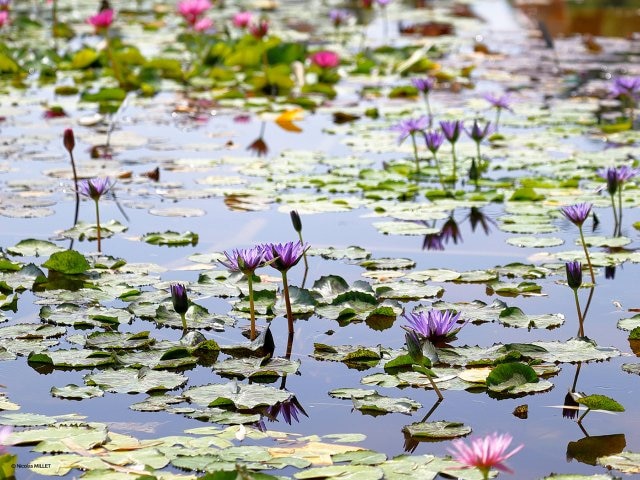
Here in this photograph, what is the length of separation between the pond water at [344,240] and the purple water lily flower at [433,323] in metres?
0.06

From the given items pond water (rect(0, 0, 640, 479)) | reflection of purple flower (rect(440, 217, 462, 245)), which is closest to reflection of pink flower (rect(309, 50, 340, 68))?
pond water (rect(0, 0, 640, 479))

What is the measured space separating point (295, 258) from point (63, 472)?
2.57 feet

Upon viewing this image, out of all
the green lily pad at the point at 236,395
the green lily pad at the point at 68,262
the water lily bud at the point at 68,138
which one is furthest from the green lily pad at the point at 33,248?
→ the green lily pad at the point at 236,395

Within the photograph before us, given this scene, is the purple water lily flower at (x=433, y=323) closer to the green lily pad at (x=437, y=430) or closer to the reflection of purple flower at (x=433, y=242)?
the green lily pad at (x=437, y=430)

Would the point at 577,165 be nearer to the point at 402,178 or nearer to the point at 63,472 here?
the point at 402,178

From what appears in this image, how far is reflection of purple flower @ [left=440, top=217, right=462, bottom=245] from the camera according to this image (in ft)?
11.1

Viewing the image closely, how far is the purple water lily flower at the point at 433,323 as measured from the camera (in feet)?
7.91

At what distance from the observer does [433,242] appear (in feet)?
11.0

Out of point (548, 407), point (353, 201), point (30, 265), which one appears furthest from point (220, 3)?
point (548, 407)

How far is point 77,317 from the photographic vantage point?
2611 mm

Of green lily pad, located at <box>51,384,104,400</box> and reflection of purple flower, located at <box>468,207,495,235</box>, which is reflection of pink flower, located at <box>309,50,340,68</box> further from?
green lily pad, located at <box>51,384,104,400</box>

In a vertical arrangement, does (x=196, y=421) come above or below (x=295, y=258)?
below

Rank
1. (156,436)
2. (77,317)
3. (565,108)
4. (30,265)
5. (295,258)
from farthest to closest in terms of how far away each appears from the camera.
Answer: (565,108), (30,265), (77,317), (295,258), (156,436)

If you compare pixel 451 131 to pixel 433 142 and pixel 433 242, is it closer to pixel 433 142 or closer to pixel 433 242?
pixel 433 142
